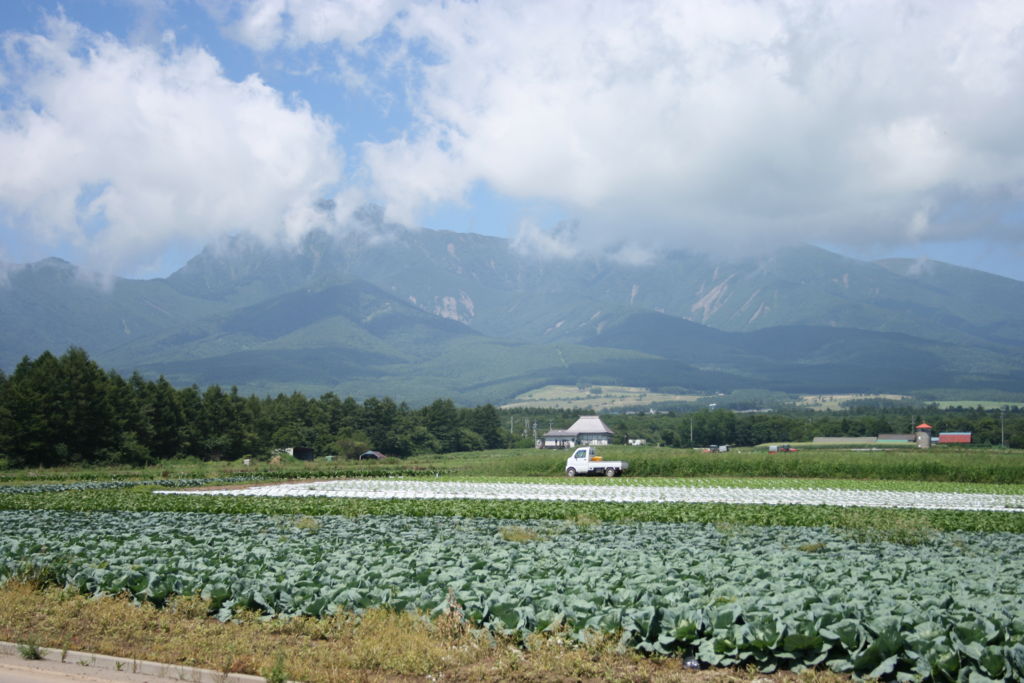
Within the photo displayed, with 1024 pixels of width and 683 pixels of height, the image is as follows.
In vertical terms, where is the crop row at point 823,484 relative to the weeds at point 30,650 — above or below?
below

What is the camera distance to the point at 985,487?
45.9 metres

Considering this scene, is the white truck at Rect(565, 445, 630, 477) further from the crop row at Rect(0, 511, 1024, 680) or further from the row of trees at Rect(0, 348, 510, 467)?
the row of trees at Rect(0, 348, 510, 467)

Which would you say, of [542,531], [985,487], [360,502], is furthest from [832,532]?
[985,487]

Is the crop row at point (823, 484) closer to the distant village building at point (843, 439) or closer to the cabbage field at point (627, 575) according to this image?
the cabbage field at point (627, 575)

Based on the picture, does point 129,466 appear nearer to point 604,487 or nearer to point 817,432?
point 604,487

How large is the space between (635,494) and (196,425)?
200 feet

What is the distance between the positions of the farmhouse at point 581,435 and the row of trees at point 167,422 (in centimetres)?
3034

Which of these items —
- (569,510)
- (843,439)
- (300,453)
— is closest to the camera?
(569,510)

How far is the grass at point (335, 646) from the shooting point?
9.28 metres

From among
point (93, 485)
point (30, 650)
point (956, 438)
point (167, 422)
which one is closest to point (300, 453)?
point (167, 422)

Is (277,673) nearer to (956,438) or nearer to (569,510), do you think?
(569,510)

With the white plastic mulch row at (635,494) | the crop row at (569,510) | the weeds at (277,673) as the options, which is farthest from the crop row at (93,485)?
the weeds at (277,673)

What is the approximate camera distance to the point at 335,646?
10227 millimetres

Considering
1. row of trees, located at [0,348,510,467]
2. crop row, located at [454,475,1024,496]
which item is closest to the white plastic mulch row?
crop row, located at [454,475,1024,496]
